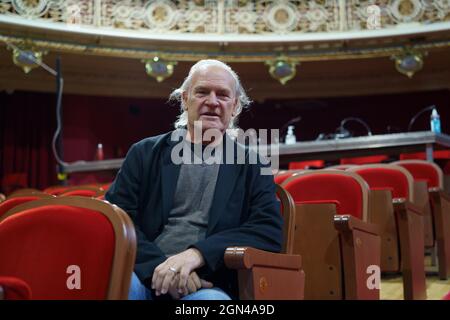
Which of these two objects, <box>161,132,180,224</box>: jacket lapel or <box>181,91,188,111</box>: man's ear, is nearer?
<box>161,132,180,224</box>: jacket lapel

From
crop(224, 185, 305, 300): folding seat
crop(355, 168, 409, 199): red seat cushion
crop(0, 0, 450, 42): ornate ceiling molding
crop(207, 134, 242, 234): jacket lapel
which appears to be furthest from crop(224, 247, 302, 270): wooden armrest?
crop(0, 0, 450, 42): ornate ceiling molding

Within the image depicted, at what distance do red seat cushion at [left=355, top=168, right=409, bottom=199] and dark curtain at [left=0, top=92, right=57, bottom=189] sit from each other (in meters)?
5.26

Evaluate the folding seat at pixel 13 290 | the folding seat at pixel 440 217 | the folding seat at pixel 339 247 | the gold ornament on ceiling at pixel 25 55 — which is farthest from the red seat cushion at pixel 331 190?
the gold ornament on ceiling at pixel 25 55

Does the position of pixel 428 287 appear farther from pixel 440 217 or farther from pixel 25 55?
pixel 25 55

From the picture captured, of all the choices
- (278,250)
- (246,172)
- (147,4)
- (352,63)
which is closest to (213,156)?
(246,172)

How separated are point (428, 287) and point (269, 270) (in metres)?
1.32

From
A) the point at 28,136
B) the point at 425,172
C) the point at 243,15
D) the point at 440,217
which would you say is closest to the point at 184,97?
the point at 440,217

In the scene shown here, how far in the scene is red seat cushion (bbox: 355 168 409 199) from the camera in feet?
7.59

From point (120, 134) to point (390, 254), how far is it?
5.66m

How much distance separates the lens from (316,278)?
169cm

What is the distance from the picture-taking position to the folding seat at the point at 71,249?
0.89m

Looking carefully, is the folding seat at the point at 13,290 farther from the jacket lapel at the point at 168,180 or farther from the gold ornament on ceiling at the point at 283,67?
the gold ornament on ceiling at the point at 283,67

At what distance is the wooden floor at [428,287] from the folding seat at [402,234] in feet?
0.25

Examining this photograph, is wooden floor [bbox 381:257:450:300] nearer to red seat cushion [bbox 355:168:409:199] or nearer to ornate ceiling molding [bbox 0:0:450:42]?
red seat cushion [bbox 355:168:409:199]
